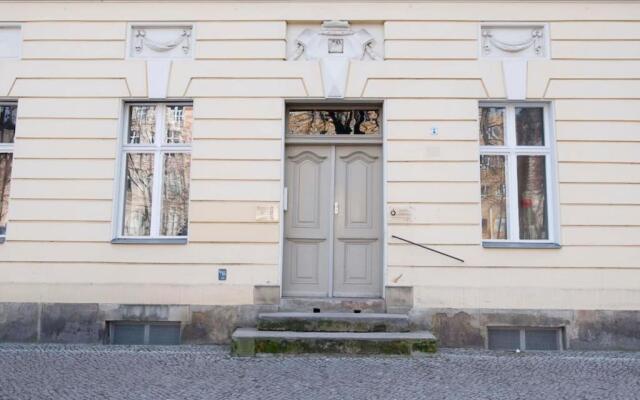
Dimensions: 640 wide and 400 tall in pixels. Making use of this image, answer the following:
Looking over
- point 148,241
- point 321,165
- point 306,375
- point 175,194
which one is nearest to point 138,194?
point 175,194

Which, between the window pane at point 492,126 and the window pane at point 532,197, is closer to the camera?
the window pane at point 532,197

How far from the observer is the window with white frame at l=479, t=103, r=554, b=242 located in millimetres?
6730

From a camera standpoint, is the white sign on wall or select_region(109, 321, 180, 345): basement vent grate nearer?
select_region(109, 321, 180, 345): basement vent grate

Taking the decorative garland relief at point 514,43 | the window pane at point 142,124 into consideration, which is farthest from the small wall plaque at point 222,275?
the decorative garland relief at point 514,43

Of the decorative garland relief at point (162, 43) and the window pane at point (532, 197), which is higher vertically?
the decorative garland relief at point (162, 43)

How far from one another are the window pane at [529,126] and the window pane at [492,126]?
Result: 0.75 ft

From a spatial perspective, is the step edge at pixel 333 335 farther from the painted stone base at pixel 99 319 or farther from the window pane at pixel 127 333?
the window pane at pixel 127 333

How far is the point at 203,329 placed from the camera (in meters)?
6.38

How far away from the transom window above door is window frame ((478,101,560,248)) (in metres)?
1.53

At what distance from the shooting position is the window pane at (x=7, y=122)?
7.04m

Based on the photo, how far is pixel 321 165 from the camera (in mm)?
7008

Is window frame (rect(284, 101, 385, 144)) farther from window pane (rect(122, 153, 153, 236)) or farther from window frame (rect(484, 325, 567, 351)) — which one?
window frame (rect(484, 325, 567, 351))

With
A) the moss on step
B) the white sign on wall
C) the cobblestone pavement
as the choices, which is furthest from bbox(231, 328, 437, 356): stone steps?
the white sign on wall

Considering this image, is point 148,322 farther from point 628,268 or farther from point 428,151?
point 628,268
